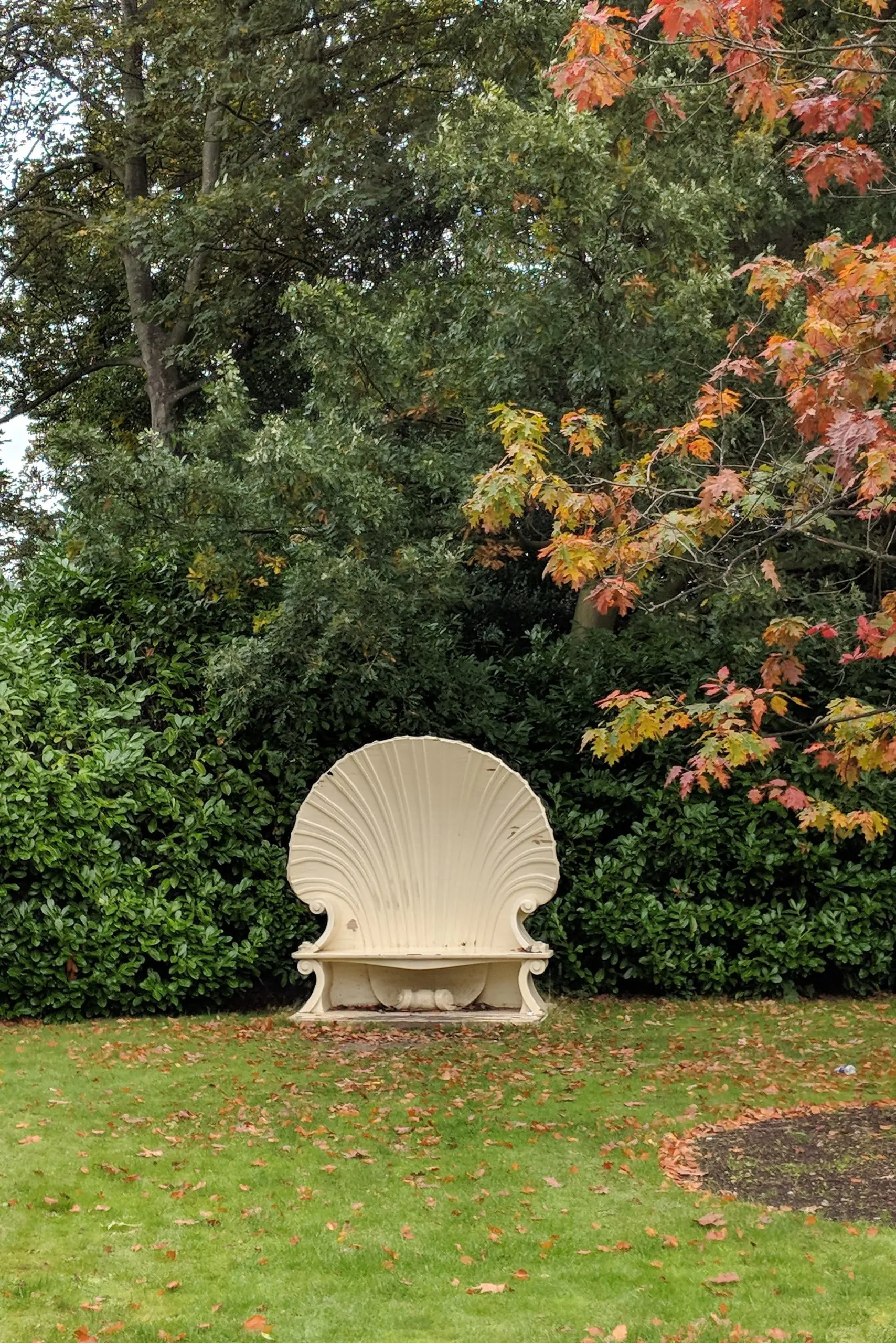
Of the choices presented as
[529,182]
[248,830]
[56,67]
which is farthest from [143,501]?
[56,67]

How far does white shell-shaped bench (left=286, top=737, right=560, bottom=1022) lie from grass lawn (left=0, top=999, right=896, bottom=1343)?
0.64 m

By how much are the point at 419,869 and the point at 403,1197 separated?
10.4ft

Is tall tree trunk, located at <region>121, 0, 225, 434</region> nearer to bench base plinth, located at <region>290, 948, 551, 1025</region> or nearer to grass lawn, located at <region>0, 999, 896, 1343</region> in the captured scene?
bench base plinth, located at <region>290, 948, 551, 1025</region>

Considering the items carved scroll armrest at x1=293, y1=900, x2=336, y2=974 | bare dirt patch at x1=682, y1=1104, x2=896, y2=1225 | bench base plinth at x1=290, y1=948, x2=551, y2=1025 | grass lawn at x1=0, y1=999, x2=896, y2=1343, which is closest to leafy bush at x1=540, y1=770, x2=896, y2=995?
bench base plinth at x1=290, y1=948, x2=551, y2=1025

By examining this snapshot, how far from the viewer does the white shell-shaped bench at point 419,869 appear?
6.97 meters

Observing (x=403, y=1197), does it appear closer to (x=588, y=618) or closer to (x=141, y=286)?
(x=588, y=618)

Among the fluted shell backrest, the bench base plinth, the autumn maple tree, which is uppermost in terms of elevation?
the autumn maple tree

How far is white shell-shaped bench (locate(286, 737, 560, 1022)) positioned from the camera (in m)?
6.97

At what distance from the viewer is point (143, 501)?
720 centimetres

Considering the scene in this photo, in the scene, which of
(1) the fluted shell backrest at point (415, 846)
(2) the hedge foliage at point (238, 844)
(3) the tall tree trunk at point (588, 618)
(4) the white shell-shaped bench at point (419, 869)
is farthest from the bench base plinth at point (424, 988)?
(3) the tall tree trunk at point (588, 618)

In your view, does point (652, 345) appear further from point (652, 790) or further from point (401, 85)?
point (401, 85)

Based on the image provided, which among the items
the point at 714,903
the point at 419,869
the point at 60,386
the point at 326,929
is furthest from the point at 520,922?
the point at 60,386

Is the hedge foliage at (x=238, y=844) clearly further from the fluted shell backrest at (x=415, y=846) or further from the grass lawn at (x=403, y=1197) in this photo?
the grass lawn at (x=403, y=1197)

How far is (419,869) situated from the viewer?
23.4 ft
